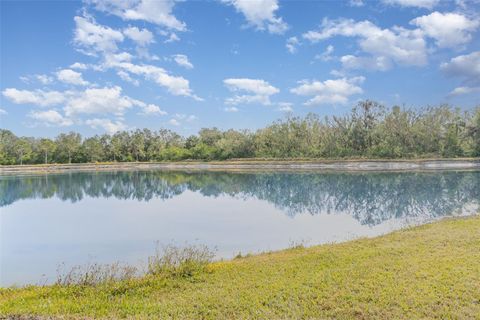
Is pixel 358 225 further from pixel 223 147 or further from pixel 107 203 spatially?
pixel 223 147

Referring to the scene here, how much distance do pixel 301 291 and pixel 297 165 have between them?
166ft

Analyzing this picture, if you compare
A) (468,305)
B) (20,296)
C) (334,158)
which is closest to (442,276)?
(468,305)

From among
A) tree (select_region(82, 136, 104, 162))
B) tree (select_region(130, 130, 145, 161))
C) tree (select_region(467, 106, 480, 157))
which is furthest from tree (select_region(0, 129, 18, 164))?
tree (select_region(467, 106, 480, 157))

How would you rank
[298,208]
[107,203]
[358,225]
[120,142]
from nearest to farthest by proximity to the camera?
[358,225]
[298,208]
[107,203]
[120,142]

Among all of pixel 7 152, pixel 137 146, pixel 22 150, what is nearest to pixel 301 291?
pixel 137 146

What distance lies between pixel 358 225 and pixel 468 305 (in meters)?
9.40

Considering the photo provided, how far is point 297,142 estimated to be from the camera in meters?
65.4

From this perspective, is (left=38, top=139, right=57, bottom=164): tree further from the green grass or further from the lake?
the green grass

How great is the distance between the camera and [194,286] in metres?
6.64

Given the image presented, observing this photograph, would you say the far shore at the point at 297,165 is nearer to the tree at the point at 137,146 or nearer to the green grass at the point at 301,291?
the tree at the point at 137,146

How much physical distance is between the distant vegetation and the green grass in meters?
50.9

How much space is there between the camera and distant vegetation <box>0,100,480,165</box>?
176 ft

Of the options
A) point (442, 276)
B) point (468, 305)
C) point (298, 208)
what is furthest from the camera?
point (298, 208)

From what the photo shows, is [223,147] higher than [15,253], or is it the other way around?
[223,147]
